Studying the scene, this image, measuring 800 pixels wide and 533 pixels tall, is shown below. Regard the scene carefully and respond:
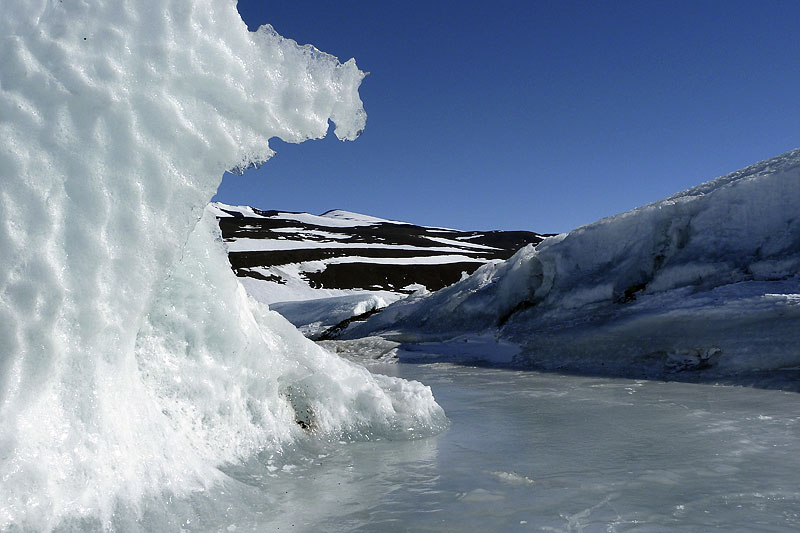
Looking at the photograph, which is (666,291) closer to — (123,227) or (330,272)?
(123,227)

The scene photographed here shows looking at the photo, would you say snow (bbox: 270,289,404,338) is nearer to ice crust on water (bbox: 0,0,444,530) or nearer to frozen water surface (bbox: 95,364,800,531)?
frozen water surface (bbox: 95,364,800,531)

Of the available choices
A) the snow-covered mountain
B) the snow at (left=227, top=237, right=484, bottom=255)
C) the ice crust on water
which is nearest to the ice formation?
the snow-covered mountain

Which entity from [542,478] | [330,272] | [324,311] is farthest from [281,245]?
[542,478]

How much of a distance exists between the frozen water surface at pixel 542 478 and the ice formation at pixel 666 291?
2.80 m

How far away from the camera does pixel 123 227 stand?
2607mm

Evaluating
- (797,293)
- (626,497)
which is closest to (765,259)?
(797,293)

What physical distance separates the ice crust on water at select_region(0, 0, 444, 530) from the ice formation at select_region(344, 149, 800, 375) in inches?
253

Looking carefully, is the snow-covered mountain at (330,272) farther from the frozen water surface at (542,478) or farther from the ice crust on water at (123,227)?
the ice crust on water at (123,227)

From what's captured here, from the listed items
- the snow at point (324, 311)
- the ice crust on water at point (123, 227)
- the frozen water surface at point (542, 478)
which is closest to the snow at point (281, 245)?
the snow at point (324, 311)

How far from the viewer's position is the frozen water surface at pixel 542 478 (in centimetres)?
245

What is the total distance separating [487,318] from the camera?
1150 centimetres

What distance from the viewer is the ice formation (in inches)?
307

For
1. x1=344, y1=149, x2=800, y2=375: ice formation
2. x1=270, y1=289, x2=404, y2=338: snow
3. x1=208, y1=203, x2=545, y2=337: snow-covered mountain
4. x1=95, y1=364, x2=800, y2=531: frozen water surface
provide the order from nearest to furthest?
x1=95, y1=364, x2=800, y2=531: frozen water surface
x1=344, y1=149, x2=800, y2=375: ice formation
x1=270, y1=289, x2=404, y2=338: snow
x1=208, y1=203, x2=545, y2=337: snow-covered mountain

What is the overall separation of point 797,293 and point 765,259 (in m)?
0.99
